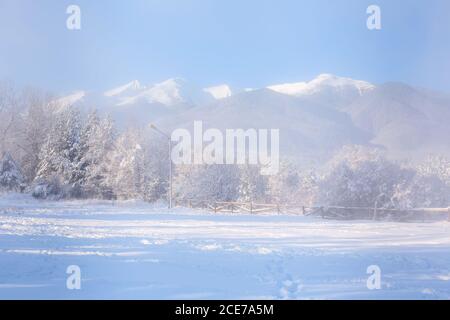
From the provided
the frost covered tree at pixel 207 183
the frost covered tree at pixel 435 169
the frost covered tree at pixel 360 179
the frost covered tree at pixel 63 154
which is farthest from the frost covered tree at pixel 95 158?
the frost covered tree at pixel 435 169

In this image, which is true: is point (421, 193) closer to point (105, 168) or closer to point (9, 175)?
point (105, 168)

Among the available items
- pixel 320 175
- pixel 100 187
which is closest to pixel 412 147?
pixel 320 175

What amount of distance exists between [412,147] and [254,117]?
7.43 meters

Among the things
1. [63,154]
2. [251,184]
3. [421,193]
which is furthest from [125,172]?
[421,193]

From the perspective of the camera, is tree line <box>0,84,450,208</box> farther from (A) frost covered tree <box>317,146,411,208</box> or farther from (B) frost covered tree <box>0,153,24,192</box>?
(A) frost covered tree <box>317,146,411,208</box>

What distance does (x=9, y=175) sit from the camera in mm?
31766

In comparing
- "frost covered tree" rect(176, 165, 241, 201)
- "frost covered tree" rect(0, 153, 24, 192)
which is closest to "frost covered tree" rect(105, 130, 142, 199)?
"frost covered tree" rect(176, 165, 241, 201)

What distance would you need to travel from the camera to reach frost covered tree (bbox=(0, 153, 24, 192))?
1233 inches

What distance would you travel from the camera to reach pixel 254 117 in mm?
19906

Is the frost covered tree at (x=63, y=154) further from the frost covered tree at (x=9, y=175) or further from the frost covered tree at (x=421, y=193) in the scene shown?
the frost covered tree at (x=421, y=193)

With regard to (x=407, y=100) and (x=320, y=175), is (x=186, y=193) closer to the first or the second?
(x=320, y=175)

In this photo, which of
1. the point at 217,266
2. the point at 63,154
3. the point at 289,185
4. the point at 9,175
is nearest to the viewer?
the point at 217,266

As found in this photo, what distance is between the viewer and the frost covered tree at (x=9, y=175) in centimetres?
3131
